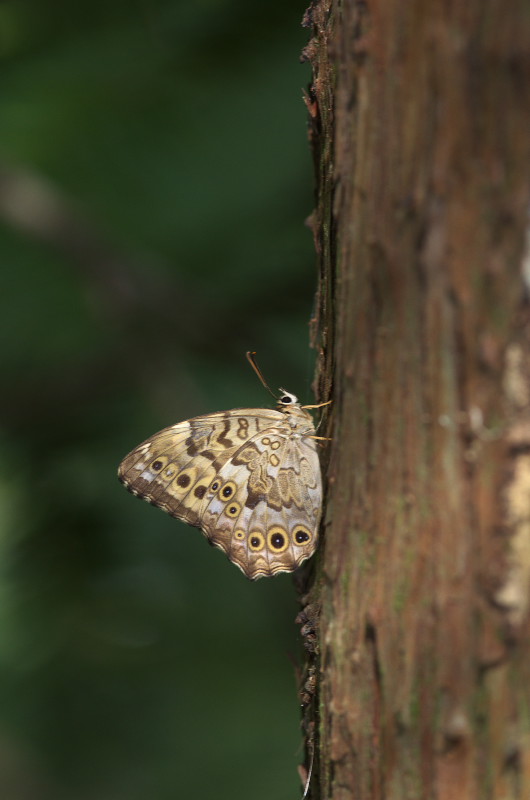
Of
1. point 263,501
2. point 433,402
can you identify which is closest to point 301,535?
point 263,501

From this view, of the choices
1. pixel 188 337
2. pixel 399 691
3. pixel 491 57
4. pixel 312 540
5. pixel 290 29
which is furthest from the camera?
pixel 188 337

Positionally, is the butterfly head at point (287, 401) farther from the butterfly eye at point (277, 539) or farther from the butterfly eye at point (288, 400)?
the butterfly eye at point (277, 539)

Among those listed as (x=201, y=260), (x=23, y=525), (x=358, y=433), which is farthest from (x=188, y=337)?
(x=358, y=433)

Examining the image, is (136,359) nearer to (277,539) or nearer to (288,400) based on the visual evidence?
(288,400)

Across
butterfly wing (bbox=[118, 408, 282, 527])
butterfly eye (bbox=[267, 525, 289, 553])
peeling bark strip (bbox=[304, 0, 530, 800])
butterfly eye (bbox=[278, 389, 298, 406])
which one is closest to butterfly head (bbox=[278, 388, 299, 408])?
butterfly eye (bbox=[278, 389, 298, 406])

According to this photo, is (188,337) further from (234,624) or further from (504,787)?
(504,787)

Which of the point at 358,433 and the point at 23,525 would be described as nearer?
the point at 358,433
